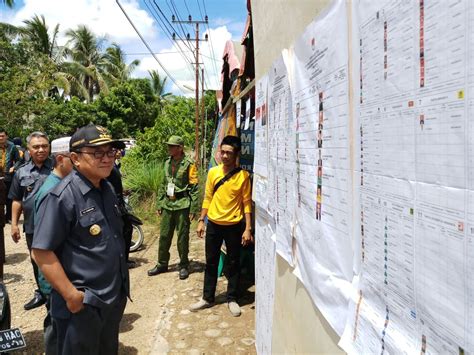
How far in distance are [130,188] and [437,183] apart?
9117mm

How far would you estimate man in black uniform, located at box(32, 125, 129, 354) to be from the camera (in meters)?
2.02

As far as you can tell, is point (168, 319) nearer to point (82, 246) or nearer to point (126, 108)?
point (82, 246)

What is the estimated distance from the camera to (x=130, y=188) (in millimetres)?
9391

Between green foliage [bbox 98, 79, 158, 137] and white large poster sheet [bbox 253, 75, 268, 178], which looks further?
green foliage [bbox 98, 79, 158, 137]

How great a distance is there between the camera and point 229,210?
3941mm

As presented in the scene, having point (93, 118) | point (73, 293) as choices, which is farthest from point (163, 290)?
point (93, 118)

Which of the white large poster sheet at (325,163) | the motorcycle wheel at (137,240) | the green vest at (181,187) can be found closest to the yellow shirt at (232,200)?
the green vest at (181,187)

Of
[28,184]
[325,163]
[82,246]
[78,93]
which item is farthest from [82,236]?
[78,93]

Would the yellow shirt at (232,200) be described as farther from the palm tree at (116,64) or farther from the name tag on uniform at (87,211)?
the palm tree at (116,64)

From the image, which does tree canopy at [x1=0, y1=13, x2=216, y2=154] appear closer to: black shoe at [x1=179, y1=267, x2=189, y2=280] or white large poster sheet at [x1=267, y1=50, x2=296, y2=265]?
black shoe at [x1=179, y1=267, x2=189, y2=280]

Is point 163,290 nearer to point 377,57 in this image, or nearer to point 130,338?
point 130,338

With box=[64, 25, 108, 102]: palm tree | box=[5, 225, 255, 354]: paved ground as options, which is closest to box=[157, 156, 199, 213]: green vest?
box=[5, 225, 255, 354]: paved ground

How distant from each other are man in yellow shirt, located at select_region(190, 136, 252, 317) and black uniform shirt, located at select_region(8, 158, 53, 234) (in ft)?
5.37

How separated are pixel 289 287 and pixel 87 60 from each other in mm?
31683
